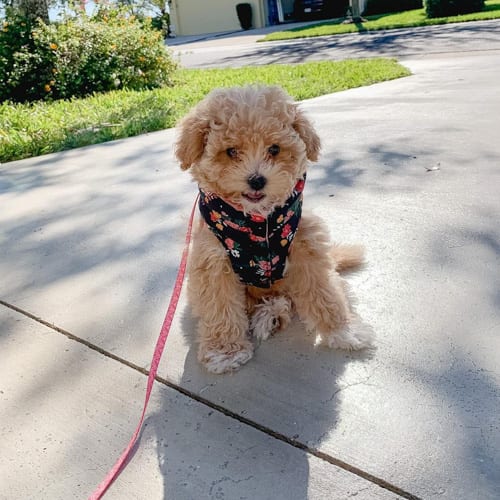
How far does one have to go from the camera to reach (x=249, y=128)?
237 cm

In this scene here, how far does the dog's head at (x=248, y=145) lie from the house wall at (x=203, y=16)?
4048 centimetres

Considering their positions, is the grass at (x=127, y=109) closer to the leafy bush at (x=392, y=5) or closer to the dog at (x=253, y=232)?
the dog at (x=253, y=232)

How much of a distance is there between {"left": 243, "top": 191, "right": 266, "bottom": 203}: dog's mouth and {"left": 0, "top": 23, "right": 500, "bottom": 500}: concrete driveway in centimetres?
78

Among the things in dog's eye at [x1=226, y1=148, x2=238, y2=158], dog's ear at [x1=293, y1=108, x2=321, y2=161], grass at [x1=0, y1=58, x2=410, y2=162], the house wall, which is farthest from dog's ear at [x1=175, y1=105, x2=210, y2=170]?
the house wall

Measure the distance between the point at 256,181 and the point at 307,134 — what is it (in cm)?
41

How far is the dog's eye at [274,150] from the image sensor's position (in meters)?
2.42

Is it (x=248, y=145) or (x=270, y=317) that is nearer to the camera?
(x=248, y=145)

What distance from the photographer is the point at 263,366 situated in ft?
8.44

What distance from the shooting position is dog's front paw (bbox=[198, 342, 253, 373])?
254cm

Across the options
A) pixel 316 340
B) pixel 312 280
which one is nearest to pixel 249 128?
pixel 312 280

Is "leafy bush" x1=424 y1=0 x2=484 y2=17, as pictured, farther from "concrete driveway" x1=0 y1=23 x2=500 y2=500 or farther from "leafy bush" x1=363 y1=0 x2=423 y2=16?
"concrete driveway" x1=0 y1=23 x2=500 y2=500

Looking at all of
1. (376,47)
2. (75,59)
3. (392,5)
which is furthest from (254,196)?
(392,5)

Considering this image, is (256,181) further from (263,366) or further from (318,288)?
(263,366)

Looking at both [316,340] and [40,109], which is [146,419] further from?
[40,109]
